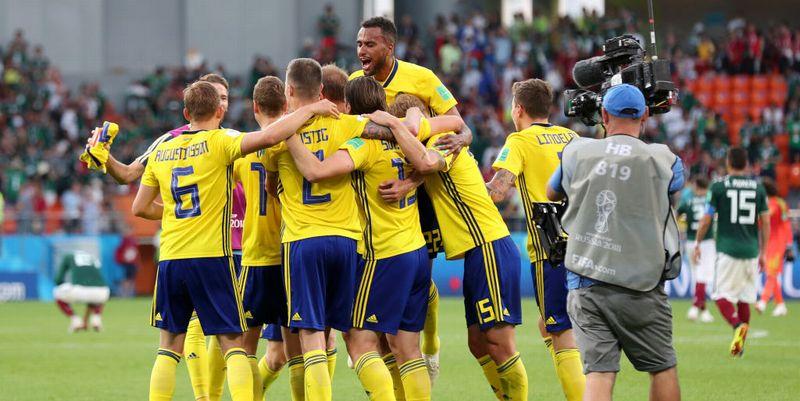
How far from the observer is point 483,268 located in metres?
8.02

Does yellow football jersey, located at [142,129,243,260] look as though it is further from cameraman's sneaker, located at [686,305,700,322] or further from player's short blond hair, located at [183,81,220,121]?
cameraman's sneaker, located at [686,305,700,322]

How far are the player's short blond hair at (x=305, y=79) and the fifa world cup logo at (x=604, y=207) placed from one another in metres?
2.04

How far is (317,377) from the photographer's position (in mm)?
7406

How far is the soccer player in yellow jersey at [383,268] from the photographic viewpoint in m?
7.59

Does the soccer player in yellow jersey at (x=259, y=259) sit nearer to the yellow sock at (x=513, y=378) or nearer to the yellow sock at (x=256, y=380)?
the yellow sock at (x=256, y=380)

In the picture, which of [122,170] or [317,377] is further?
[122,170]

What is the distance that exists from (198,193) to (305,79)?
0.96 m

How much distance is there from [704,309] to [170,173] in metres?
12.4

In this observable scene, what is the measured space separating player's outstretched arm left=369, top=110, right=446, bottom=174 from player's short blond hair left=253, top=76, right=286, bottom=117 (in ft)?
2.22

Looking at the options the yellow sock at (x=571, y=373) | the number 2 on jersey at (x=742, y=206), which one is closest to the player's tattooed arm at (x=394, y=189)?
the yellow sock at (x=571, y=373)

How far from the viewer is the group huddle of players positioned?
756 cm

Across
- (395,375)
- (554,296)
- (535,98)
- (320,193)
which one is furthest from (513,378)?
(535,98)

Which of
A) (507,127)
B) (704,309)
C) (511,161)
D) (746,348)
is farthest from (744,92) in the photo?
(511,161)

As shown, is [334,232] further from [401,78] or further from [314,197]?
[401,78]
